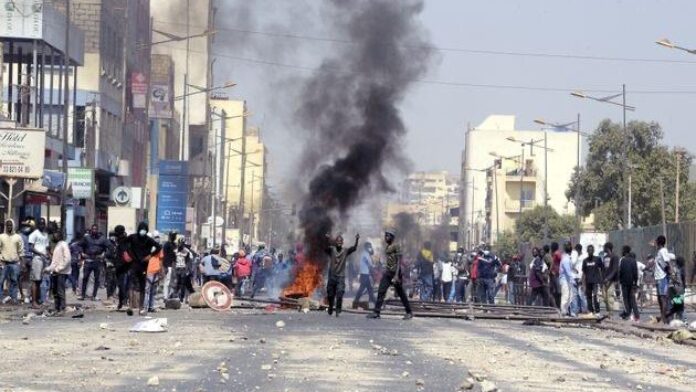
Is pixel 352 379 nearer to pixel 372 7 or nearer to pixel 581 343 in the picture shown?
pixel 581 343

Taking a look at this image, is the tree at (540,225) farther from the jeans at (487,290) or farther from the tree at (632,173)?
the jeans at (487,290)

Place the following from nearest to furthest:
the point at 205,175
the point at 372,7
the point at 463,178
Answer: the point at 372,7, the point at 205,175, the point at 463,178

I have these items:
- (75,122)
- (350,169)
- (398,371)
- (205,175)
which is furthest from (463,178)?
(398,371)

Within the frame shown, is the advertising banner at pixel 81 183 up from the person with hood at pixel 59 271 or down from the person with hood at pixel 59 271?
up

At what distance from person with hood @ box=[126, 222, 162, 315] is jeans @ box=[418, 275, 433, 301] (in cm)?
1893

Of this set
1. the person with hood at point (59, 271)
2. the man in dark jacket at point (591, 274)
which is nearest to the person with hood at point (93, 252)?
the person with hood at point (59, 271)

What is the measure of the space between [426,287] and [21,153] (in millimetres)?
13859

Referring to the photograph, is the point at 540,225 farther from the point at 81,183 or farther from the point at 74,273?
the point at 74,273

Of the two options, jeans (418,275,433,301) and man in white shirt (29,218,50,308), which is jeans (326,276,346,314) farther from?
jeans (418,275,433,301)

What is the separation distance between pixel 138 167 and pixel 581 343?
67.1 metres

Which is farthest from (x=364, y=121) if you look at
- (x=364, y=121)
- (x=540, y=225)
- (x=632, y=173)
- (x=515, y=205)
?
(x=515, y=205)

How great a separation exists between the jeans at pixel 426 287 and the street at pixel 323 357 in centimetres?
1980

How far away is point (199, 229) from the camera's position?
352ft

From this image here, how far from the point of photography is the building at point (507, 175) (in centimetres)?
15675
